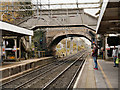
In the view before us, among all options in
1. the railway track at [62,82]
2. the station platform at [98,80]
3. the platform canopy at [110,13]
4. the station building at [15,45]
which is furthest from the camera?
the station building at [15,45]

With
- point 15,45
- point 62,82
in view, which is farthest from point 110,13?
point 15,45

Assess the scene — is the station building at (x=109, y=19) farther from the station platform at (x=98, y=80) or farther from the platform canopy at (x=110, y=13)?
the station platform at (x=98, y=80)

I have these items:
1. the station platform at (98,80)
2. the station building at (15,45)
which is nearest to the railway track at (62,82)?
the station platform at (98,80)

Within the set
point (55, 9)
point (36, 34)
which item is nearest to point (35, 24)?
point (55, 9)

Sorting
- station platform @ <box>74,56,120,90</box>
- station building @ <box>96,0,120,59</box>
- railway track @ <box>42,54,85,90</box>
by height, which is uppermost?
station building @ <box>96,0,120,59</box>

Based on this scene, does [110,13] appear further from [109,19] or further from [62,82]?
[62,82]

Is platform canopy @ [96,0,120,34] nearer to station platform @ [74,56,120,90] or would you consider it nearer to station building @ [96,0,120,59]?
station building @ [96,0,120,59]

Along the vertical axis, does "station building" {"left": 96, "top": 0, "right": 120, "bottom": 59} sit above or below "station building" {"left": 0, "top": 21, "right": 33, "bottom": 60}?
above

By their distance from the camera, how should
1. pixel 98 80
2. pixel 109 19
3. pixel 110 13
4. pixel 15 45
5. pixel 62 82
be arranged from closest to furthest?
pixel 98 80
pixel 110 13
pixel 109 19
pixel 62 82
pixel 15 45

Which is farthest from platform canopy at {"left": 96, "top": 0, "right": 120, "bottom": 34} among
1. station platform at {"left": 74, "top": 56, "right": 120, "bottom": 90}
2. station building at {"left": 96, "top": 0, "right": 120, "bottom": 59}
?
station platform at {"left": 74, "top": 56, "right": 120, "bottom": 90}

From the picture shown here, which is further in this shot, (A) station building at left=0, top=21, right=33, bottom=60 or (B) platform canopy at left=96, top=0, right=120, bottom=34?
(A) station building at left=0, top=21, right=33, bottom=60

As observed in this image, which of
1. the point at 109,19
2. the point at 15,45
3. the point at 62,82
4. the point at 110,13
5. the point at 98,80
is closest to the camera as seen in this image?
the point at 98,80

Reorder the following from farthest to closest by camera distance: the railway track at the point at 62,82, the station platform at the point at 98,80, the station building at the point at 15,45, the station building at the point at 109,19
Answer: the station building at the point at 15,45 → the railway track at the point at 62,82 → the station building at the point at 109,19 → the station platform at the point at 98,80

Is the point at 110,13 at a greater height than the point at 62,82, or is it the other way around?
the point at 110,13
